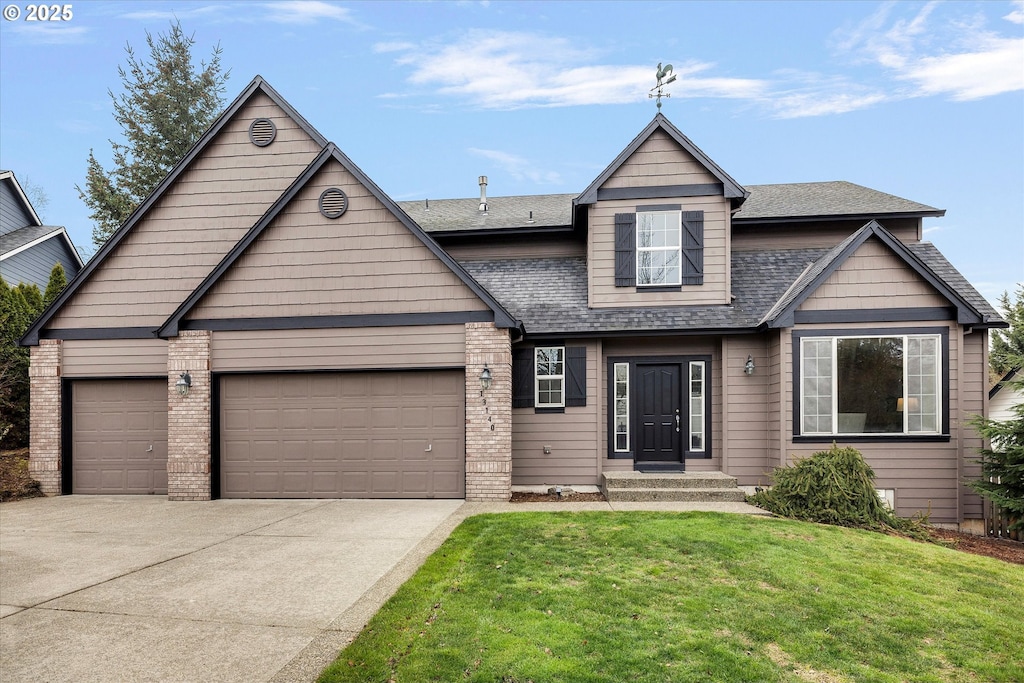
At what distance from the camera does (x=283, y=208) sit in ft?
34.1

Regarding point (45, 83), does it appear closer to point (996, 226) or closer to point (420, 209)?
point (420, 209)

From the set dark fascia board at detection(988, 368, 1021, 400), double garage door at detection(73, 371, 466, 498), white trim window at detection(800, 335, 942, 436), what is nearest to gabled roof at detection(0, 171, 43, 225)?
double garage door at detection(73, 371, 466, 498)

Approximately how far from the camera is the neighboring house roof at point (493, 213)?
43.2ft

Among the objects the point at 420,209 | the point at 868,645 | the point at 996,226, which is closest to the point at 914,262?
the point at 868,645

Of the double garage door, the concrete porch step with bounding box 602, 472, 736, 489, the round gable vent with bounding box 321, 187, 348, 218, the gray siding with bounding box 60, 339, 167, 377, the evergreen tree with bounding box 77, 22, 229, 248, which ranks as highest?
the evergreen tree with bounding box 77, 22, 229, 248

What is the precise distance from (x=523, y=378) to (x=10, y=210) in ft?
68.8

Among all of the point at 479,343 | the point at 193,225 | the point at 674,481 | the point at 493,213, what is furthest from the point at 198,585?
the point at 493,213

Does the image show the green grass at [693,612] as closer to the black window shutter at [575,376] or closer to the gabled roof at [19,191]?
the black window shutter at [575,376]

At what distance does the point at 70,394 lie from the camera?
11625 millimetres

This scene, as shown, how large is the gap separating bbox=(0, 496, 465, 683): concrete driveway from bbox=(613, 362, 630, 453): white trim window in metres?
3.74

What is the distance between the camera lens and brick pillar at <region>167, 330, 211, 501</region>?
10.4 meters

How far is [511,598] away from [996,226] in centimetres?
2827

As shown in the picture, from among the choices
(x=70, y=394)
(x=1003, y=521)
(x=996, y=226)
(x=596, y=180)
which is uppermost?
(x=996, y=226)

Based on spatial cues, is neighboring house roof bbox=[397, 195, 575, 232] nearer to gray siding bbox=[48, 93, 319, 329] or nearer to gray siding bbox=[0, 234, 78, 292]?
gray siding bbox=[48, 93, 319, 329]
